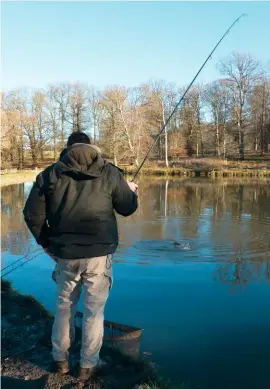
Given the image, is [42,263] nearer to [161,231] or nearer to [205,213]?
[161,231]

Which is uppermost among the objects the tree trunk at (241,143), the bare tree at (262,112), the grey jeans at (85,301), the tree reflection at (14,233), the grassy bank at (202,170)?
the bare tree at (262,112)

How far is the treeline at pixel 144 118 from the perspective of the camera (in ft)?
131

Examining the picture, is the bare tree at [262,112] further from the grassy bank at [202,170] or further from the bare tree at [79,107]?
the bare tree at [79,107]

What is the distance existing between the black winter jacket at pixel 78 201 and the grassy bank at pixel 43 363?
965 mm

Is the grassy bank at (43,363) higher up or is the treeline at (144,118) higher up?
the treeline at (144,118)

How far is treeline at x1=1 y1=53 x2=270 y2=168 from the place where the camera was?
40.1m

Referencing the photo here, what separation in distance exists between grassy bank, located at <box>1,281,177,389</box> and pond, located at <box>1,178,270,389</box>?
48cm

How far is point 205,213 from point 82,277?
Answer: 11.3 meters

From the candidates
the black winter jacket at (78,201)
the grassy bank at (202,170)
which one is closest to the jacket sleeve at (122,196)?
the black winter jacket at (78,201)

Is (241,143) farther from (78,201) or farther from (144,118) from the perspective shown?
(78,201)

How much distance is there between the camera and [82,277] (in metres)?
3.25

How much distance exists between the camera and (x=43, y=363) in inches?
135

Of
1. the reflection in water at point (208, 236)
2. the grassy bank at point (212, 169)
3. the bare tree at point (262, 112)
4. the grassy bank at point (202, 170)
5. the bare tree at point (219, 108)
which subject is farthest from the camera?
the bare tree at point (219, 108)

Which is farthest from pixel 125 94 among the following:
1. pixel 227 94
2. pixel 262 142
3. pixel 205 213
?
pixel 205 213
